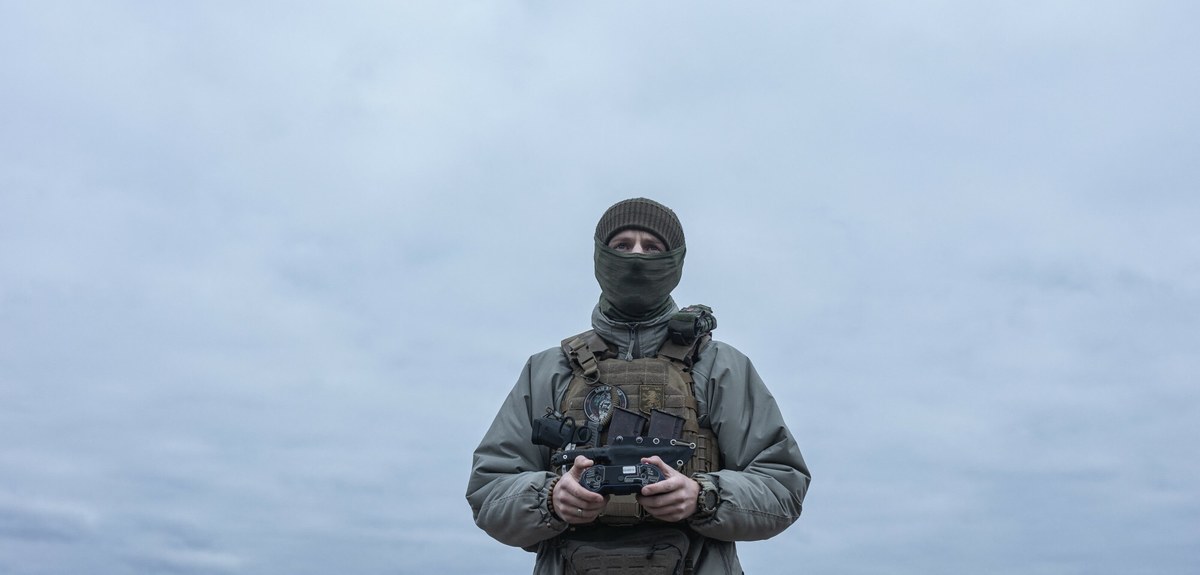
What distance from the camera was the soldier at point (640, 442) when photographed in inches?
252

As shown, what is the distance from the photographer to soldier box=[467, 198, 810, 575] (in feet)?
21.0

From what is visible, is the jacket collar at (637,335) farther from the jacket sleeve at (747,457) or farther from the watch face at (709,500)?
the watch face at (709,500)

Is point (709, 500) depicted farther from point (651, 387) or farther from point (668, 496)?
point (651, 387)

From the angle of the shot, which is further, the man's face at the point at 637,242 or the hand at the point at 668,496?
the man's face at the point at 637,242

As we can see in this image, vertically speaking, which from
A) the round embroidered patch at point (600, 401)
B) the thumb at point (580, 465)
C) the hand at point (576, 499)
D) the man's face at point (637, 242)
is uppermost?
the man's face at point (637, 242)

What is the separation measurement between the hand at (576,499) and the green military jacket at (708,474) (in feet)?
0.41

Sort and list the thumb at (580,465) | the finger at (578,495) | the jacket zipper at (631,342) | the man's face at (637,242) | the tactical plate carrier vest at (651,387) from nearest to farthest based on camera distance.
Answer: the finger at (578,495) → the thumb at (580,465) → the tactical plate carrier vest at (651,387) → the jacket zipper at (631,342) → the man's face at (637,242)

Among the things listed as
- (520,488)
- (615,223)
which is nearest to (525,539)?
(520,488)

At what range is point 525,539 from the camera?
663cm

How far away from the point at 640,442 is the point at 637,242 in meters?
1.48

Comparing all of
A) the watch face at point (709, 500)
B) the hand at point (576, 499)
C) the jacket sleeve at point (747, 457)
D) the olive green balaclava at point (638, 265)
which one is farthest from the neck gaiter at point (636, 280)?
the watch face at point (709, 500)

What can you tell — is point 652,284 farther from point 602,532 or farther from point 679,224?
point 602,532

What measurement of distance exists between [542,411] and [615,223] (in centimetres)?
128

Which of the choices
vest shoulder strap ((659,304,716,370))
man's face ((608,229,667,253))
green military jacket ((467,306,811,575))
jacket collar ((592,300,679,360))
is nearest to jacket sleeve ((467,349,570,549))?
green military jacket ((467,306,811,575))
